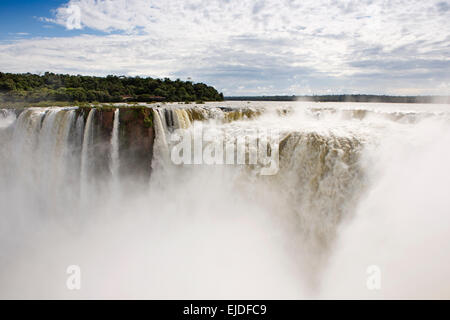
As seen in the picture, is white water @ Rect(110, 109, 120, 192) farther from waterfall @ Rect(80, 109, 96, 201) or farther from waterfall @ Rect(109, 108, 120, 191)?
waterfall @ Rect(80, 109, 96, 201)

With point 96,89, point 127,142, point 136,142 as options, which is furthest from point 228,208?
point 96,89

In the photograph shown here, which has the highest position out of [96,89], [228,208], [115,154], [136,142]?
[96,89]

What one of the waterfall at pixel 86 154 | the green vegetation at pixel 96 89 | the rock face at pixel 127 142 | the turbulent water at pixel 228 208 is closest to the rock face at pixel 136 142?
the rock face at pixel 127 142

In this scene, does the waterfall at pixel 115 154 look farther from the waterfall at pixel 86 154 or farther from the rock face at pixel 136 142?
the waterfall at pixel 86 154

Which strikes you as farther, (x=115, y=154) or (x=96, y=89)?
(x=96, y=89)

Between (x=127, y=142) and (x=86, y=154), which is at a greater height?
(x=127, y=142)

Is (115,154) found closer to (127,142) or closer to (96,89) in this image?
(127,142)
